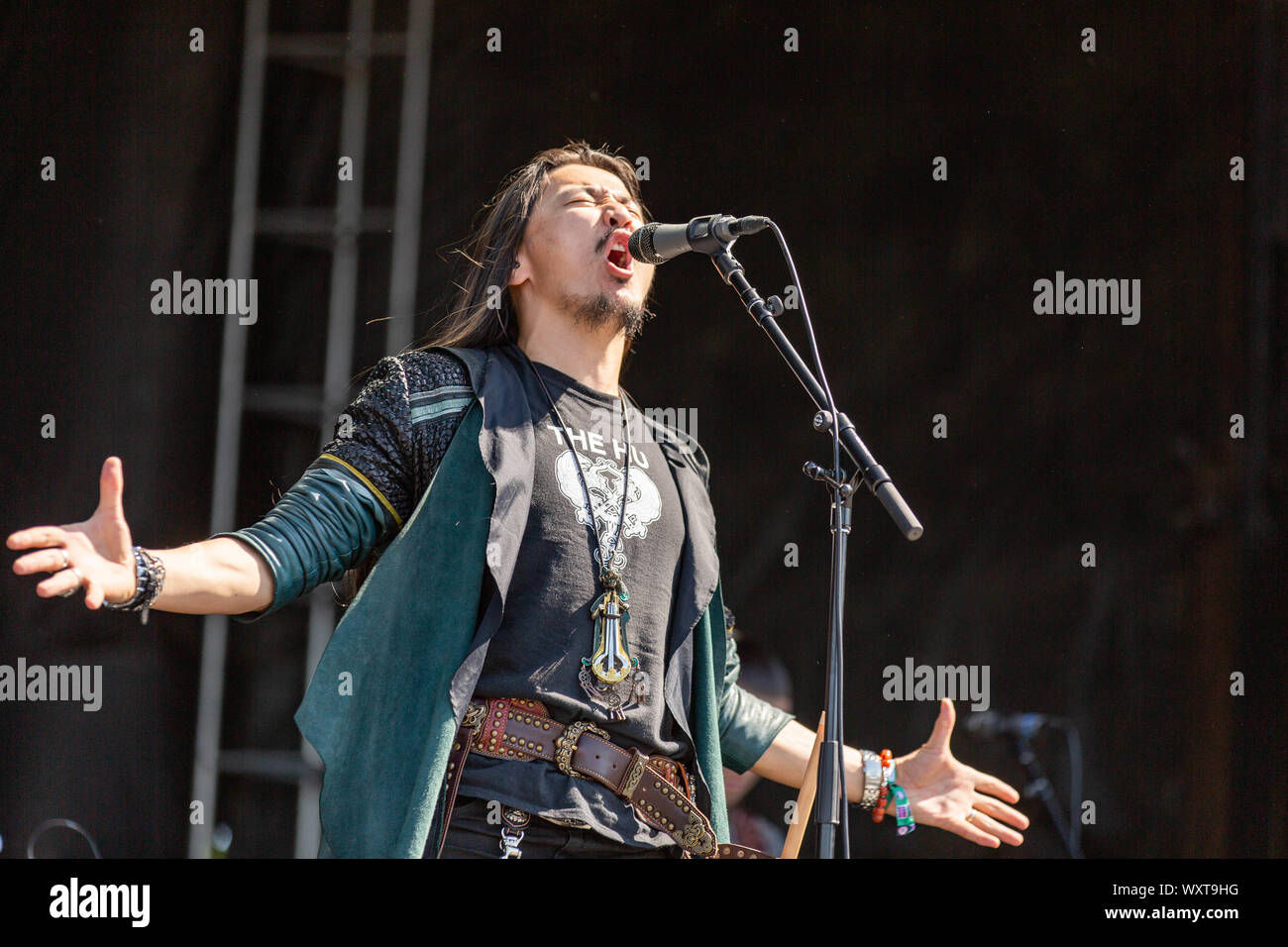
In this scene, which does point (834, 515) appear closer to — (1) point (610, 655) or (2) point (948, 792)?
(1) point (610, 655)

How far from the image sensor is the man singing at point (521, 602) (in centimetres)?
218

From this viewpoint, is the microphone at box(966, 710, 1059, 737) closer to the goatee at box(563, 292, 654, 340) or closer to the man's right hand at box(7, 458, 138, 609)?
the goatee at box(563, 292, 654, 340)

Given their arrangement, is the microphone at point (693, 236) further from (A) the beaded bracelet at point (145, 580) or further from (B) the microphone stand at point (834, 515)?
(A) the beaded bracelet at point (145, 580)

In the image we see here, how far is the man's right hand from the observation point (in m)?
1.76

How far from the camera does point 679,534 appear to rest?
2629mm

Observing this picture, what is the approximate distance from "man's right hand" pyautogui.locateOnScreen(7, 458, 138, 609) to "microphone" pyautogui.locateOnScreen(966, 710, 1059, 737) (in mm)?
2604

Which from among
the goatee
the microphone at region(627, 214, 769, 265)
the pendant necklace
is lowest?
the pendant necklace

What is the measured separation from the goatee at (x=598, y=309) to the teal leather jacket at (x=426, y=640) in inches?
10.2

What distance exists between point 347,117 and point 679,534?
1.64 m

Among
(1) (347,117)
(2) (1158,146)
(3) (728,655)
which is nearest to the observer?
(3) (728,655)

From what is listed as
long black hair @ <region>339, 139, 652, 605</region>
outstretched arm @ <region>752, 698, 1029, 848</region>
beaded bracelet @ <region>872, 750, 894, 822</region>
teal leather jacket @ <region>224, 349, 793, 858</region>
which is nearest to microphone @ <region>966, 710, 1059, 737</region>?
outstretched arm @ <region>752, 698, 1029, 848</region>

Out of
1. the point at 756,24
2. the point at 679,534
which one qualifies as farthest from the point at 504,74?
the point at 679,534

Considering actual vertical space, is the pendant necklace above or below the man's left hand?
above
